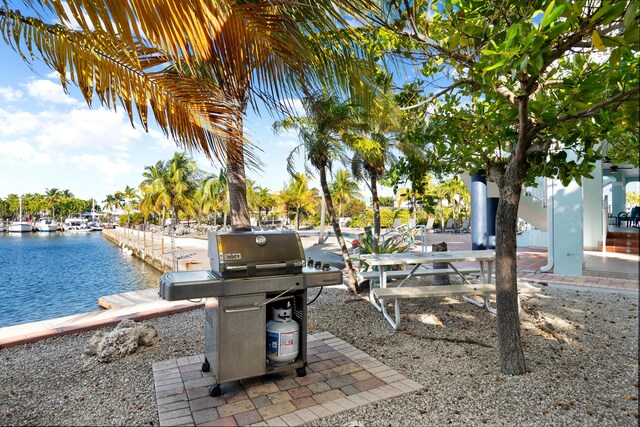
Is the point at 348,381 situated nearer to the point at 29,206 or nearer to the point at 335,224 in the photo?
the point at 335,224

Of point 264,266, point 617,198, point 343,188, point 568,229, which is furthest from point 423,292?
point 343,188

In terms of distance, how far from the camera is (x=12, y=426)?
2369 millimetres

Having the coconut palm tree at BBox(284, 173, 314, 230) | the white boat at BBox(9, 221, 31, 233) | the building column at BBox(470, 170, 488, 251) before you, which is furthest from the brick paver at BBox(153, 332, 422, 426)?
the white boat at BBox(9, 221, 31, 233)

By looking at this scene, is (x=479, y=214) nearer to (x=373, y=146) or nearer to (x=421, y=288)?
(x=373, y=146)

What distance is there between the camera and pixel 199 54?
6.74 feet

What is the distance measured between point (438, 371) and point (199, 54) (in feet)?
9.94

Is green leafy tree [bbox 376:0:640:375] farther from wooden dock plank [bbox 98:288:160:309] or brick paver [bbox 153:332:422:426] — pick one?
wooden dock plank [bbox 98:288:160:309]

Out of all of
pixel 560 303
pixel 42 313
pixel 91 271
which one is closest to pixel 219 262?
pixel 560 303

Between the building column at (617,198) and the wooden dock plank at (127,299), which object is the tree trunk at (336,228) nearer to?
the wooden dock plank at (127,299)

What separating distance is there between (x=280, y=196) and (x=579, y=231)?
1217 inches

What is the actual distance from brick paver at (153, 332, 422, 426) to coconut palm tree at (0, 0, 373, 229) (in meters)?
1.76

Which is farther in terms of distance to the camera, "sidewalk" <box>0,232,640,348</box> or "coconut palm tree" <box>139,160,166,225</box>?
"coconut palm tree" <box>139,160,166,225</box>

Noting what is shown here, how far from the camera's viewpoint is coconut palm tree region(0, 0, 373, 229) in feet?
5.71

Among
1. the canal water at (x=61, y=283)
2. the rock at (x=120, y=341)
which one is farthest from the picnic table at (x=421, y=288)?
the canal water at (x=61, y=283)
